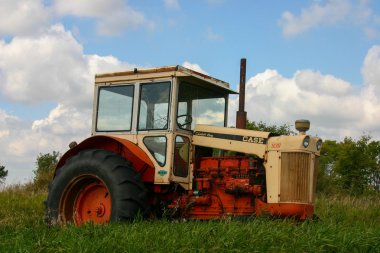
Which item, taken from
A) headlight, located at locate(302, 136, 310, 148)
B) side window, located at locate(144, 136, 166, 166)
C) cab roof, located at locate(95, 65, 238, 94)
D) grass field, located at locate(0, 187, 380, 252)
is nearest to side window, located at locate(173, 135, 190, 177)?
side window, located at locate(144, 136, 166, 166)

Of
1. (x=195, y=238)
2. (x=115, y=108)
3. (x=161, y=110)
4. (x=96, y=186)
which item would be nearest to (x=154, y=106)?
(x=161, y=110)

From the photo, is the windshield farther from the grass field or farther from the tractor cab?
the grass field

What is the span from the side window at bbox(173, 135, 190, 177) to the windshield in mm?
239

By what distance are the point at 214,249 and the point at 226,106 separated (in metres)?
4.53

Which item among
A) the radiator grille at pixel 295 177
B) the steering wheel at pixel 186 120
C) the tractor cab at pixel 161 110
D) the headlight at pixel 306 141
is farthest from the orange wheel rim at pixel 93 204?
the headlight at pixel 306 141

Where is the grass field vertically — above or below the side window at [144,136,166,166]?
below

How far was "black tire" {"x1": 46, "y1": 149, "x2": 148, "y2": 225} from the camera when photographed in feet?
25.7

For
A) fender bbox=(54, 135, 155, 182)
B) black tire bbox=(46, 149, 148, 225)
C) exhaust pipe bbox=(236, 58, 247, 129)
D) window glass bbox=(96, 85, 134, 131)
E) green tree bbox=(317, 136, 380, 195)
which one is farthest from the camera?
green tree bbox=(317, 136, 380, 195)

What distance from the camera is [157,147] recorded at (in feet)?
28.0

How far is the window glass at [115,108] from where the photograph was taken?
8977 mm

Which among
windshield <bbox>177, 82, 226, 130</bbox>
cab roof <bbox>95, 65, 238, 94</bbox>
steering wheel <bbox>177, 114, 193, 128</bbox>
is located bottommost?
steering wheel <bbox>177, 114, 193, 128</bbox>

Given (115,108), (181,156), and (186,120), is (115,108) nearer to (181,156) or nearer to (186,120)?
(186,120)

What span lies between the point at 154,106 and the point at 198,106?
0.79 metres

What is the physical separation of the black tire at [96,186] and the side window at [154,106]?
80 centimetres
